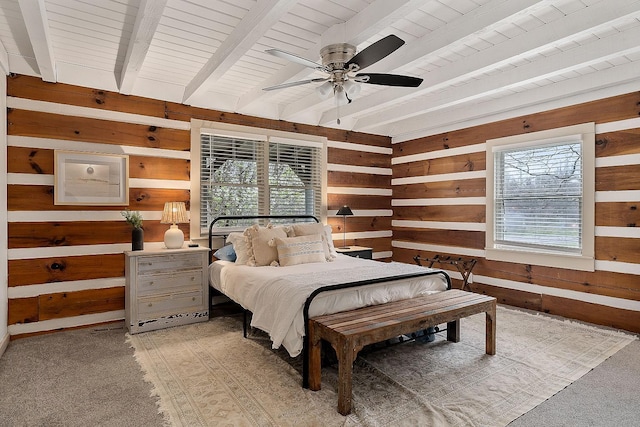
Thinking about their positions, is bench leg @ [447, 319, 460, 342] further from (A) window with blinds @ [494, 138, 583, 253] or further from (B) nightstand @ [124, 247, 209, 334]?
(B) nightstand @ [124, 247, 209, 334]

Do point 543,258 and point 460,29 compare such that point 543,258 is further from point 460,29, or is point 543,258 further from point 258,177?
point 258,177

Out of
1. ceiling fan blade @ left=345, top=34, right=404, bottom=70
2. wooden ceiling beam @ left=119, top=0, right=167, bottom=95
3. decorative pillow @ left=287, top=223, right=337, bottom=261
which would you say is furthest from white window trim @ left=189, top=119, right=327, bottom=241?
ceiling fan blade @ left=345, top=34, right=404, bottom=70

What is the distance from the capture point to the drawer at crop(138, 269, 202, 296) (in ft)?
12.4

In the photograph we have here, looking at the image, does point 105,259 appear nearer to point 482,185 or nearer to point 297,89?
point 297,89

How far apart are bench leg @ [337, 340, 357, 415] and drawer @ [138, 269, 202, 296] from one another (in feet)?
7.50

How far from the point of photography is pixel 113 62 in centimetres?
358

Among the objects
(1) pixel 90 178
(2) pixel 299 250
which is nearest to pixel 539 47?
(2) pixel 299 250

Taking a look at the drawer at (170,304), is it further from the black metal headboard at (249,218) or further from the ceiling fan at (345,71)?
the ceiling fan at (345,71)

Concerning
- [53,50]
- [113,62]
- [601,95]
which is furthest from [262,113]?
[601,95]

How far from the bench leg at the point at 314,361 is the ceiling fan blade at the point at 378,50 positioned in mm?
1870

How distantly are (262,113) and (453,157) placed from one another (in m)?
2.80

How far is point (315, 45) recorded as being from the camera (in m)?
3.11

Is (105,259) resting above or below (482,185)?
below

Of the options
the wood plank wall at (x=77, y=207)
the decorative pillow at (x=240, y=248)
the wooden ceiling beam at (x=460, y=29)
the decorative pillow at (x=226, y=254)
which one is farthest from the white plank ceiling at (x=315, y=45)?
the decorative pillow at (x=226, y=254)
